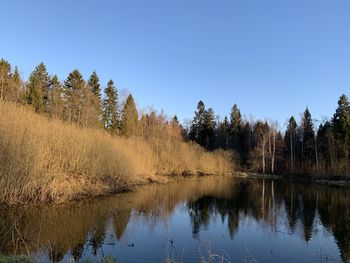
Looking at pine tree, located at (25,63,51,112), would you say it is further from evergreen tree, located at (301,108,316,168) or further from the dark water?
evergreen tree, located at (301,108,316,168)

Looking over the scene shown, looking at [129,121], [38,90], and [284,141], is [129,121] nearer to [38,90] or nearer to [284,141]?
[38,90]

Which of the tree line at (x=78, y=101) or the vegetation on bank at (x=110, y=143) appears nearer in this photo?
→ the vegetation on bank at (x=110, y=143)

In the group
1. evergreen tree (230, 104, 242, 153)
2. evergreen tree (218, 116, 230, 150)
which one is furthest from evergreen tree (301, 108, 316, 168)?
evergreen tree (218, 116, 230, 150)

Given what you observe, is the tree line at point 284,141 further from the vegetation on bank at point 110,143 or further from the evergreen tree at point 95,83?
the evergreen tree at point 95,83

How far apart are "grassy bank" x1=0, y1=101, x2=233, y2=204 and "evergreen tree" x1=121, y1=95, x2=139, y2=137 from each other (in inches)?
388

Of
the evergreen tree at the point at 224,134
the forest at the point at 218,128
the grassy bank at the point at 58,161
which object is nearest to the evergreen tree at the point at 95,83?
the forest at the point at 218,128

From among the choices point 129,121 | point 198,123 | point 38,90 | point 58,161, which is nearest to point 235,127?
point 198,123

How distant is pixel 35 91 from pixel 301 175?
4078cm

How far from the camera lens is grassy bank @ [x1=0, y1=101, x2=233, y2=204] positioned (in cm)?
1788

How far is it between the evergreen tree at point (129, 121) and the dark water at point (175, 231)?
25.0 m

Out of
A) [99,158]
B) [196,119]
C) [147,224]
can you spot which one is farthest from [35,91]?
[196,119]

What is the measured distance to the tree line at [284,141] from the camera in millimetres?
54062

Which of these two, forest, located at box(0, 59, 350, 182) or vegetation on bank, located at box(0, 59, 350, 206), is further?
forest, located at box(0, 59, 350, 182)

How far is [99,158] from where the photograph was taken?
28.4m
